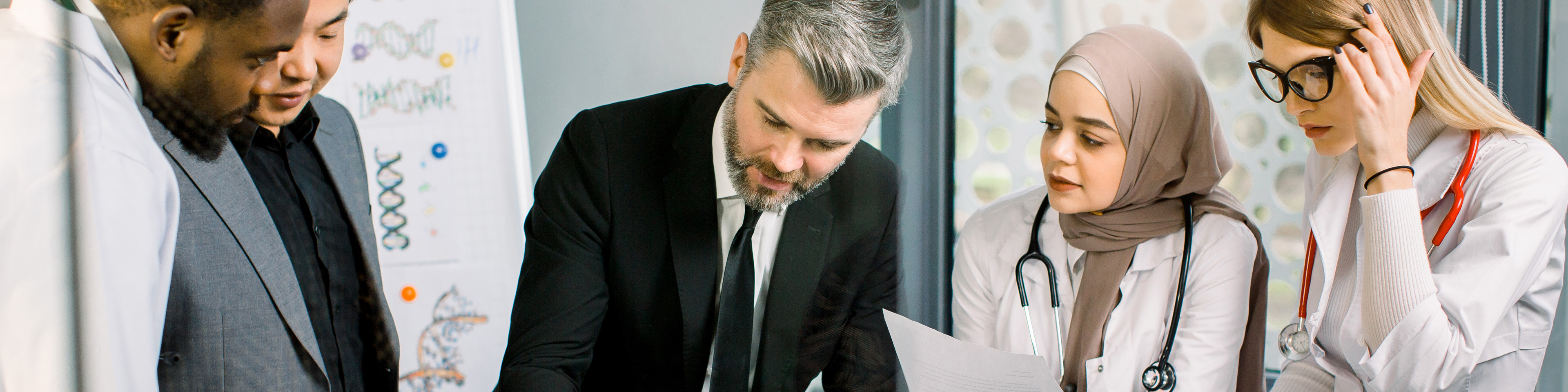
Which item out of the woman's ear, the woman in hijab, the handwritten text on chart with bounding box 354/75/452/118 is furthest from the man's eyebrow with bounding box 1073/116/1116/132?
the woman's ear

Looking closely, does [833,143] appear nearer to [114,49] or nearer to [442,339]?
[442,339]

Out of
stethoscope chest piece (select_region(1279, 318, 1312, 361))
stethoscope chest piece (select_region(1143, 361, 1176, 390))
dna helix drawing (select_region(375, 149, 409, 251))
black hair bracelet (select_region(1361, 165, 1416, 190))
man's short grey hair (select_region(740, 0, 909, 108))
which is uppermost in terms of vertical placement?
man's short grey hair (select_region(740, 0, 909, 108))

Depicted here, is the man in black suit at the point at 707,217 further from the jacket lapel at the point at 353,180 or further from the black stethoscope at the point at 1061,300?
the black stethoscope at the point at 1061,300

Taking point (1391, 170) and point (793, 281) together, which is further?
point (793, 281)

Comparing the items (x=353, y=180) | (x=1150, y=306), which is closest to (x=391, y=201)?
(x=353, y=180)

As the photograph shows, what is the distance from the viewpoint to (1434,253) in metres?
0.96

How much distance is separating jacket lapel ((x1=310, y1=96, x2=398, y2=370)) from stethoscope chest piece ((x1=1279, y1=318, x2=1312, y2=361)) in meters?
1.17

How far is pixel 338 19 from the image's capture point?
810mm

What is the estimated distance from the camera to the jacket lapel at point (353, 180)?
0.82 m

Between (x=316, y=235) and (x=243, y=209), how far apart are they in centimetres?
7

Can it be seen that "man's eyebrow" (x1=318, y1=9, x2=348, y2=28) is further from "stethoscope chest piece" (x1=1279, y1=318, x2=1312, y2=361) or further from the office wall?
"stethoscope chest piece" (x1=1279, y1=318, x2=1312, y2=361)

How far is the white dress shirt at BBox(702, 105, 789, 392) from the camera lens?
982 mm

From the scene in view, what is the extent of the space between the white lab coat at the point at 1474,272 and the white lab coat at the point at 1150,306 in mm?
111

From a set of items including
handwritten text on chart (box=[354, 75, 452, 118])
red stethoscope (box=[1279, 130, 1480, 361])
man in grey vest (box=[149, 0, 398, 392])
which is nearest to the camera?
man in grey vest (box=[149, 0, 398, 392])
